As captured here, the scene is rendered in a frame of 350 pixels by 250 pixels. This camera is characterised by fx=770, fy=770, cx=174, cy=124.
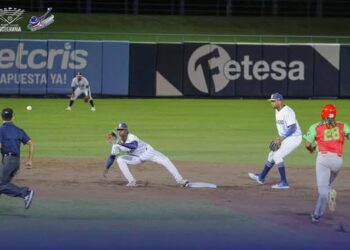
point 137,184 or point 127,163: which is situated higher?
point 127,163

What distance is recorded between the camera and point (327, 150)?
1138 centimetres

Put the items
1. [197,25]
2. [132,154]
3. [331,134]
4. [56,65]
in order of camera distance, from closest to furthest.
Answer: [331,134]
[132,154]
[56,65]
[197,25]

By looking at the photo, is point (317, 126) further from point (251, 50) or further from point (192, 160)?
point (251, 50)

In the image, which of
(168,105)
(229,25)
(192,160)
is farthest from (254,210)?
(229,25)


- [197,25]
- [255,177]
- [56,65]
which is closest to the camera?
[255,177]

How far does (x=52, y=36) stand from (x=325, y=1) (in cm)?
1785

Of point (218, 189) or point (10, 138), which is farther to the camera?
point (218, 189)
